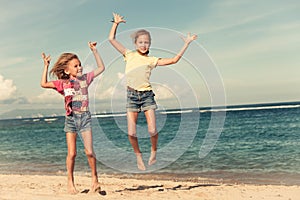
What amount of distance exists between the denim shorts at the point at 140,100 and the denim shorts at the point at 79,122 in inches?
34.0

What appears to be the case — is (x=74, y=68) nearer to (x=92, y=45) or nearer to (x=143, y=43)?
(x=92, y=45)

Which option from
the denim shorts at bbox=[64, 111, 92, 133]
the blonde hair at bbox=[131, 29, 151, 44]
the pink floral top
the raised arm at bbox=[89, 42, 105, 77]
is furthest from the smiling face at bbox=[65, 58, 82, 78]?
the blonde hair at bbox=[131, 29, 151, 44]

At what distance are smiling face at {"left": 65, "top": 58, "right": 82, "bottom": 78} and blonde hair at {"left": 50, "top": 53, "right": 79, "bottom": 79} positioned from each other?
2.2 inches

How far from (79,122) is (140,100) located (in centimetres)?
128

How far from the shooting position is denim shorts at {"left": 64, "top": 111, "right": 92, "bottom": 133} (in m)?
7.44

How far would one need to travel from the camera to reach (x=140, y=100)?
7.16 m

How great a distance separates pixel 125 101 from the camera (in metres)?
7.49

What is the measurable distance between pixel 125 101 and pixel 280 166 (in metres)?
12.6

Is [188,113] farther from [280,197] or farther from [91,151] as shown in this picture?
[280,197]

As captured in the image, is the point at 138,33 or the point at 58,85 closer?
the point at 138,33

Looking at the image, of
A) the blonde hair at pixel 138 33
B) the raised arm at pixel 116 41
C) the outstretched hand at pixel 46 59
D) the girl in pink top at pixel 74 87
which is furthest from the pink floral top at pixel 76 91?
the blonde hair at pixel 138 33

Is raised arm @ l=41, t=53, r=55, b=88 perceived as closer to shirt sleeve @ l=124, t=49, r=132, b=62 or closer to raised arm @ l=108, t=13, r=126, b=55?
raised arm @ l=108, t=13, r=126, b=55

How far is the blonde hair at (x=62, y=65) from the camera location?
24.7 feet

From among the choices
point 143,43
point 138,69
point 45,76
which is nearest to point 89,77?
point 45,76
